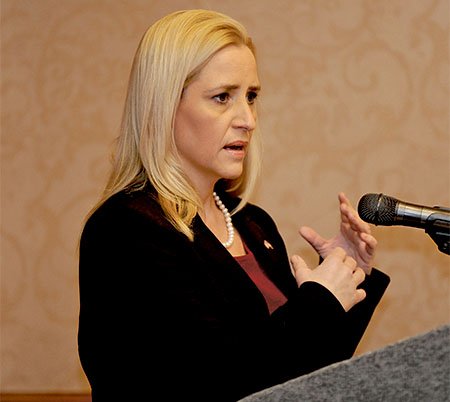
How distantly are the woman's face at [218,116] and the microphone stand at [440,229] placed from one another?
497 mm

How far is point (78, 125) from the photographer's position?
2.53 metres

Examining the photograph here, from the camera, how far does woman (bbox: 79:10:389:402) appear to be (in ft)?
4.14

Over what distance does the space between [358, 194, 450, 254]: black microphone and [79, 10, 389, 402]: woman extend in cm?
18

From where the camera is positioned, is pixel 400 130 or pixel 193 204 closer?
pixel 193 204

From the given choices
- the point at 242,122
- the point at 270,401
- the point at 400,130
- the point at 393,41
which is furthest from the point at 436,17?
the point at 270,401

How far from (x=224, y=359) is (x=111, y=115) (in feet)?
4.68

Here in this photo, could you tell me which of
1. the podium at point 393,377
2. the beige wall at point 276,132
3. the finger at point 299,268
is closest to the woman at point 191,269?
the finger at point 299,268

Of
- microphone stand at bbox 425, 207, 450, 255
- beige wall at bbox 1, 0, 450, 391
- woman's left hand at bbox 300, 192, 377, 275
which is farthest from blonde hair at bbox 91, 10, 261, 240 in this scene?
beige wall at bbox 1, 0, 450, 391

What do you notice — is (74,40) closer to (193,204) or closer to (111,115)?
(111,115)

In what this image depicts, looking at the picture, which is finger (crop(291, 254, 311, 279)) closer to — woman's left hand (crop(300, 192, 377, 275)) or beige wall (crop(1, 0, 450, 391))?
woman's left hand (crop(300, 192, 377, 275))

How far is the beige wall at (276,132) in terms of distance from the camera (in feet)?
8.15

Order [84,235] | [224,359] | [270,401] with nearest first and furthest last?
[270,401]
[224,359]
[84,235]

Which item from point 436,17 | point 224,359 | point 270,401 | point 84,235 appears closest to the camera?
point 270,401

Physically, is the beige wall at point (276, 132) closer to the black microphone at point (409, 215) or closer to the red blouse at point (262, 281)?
the red blouse at point (262, 281)
